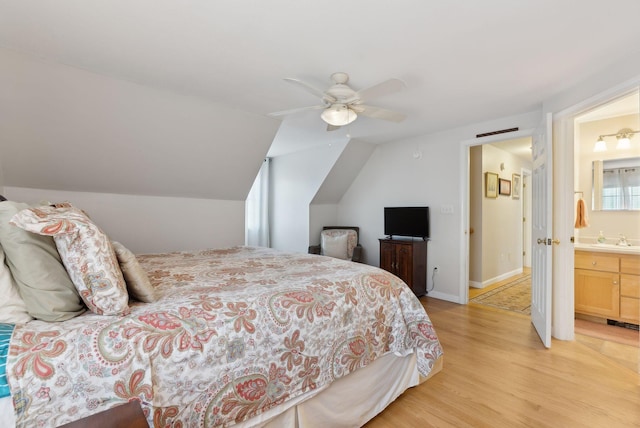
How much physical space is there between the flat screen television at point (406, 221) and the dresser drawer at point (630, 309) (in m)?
2.06

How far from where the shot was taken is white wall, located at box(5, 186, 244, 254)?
10.6 ft

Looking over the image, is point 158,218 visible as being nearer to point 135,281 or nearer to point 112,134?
point 112,134

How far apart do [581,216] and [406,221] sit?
200 cm

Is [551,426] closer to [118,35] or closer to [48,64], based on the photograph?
[118,35]

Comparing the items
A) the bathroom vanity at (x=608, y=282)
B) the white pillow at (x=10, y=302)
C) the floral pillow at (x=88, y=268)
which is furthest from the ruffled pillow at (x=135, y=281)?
the bathroom vanity at (x=608, y=282)

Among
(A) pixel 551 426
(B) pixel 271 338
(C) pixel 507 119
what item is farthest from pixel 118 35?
(C) pixel 507 119

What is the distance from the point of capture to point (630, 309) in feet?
9.90

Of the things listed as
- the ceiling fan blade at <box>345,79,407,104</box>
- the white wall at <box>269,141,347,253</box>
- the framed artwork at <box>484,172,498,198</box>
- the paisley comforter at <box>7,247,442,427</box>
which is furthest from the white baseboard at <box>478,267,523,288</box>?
the ceiling fan blade at <box>345,79,407,104</box>

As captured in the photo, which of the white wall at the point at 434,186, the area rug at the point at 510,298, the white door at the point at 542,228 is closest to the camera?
the white door at the point at 542,228

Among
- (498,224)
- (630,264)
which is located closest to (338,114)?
(630,264)

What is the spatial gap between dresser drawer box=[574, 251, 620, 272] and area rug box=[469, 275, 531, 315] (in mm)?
789

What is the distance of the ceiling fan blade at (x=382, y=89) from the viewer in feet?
6.50

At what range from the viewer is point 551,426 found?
5.59ft

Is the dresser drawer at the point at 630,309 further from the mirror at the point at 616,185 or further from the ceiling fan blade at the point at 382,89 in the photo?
the ceiling fan blade at the point at 382,89
